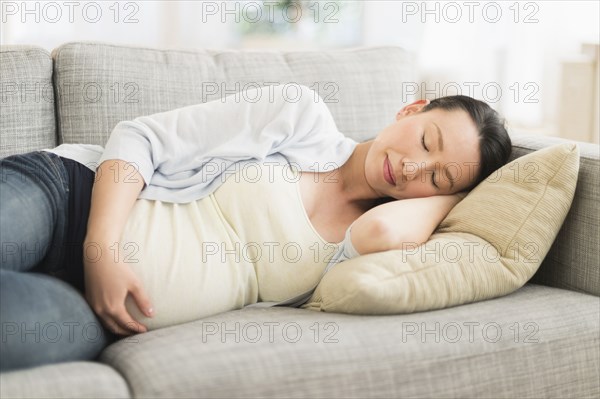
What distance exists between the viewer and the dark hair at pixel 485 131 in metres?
1.57

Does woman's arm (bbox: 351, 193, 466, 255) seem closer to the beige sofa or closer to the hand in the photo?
the beige sofa

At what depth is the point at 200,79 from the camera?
1.78 meters

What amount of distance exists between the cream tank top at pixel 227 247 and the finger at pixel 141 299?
17mm

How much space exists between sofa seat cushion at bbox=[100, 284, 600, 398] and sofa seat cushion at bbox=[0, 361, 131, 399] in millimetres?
29

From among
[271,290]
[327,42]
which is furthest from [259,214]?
[327,42]

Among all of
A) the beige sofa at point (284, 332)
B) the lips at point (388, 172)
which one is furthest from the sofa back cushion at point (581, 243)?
the lips at point (388, 172)

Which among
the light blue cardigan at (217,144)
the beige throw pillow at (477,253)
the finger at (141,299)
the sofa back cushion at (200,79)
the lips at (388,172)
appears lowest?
the finger at (141,299)

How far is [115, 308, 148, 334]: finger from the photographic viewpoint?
1278 millimetres

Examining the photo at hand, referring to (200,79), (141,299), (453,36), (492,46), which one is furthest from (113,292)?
(492,46)

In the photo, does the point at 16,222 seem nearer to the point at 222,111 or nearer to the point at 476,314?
the point at 222,111

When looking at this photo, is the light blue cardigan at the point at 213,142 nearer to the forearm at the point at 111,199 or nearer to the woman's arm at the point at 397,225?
the forearm at the point at 111,199

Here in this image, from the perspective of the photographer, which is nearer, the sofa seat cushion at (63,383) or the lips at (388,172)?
the sofa seat cushion at (63,383)

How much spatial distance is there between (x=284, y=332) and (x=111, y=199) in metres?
0.39

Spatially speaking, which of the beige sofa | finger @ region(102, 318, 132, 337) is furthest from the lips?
finger @ region(102, 318, 132, 337)
